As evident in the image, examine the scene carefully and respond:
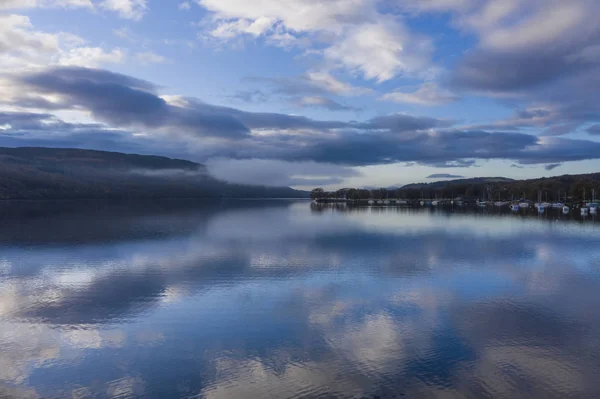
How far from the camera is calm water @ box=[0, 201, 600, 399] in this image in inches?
399

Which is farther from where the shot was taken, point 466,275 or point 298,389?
point 466,275

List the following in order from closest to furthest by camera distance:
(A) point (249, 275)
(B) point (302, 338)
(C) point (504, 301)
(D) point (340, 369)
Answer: (D) point (340, 369)
(B) point (302, 338)
(C) point (504, 301)
(A) point (249, 275)

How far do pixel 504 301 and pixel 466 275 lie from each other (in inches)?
211

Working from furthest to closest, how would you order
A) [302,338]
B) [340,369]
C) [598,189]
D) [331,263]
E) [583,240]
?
[598,189], [583,240], [331,263], [302,338], [340,369]

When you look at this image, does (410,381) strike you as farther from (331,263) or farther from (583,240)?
(583,240)

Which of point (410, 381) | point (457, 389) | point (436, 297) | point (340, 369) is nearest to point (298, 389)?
point (340, 369)

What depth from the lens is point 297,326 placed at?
14148 mm

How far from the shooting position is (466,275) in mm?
22828

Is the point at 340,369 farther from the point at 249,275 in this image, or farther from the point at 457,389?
the point at 249,275

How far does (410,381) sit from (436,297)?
8.32 m

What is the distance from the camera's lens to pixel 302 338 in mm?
13008

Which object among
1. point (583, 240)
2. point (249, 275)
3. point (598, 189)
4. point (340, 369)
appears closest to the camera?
point (340, 369)

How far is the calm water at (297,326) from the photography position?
10.1 m

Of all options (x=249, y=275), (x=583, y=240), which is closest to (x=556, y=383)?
(x=249, y=275)
